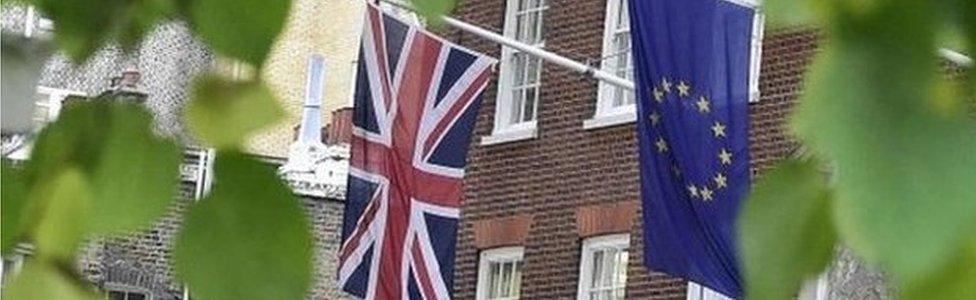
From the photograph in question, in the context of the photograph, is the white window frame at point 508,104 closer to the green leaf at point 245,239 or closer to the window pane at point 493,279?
the window pane at point 493,279

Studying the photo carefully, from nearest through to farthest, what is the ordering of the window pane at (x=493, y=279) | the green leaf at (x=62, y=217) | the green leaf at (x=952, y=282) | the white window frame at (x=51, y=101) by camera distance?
the green leaf at (x=952, y=282), the green leaf at (x=62, y=217), the white window frame at (x=51, y=101), the window pane at (x=493, y=279)

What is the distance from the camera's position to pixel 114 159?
193 centimetres

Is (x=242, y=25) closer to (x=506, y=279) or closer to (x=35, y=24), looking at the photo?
(x=35, y=24)

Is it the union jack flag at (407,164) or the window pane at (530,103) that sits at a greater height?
the window pane at (530,103)

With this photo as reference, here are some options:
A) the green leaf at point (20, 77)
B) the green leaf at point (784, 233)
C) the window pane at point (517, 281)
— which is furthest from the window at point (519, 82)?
the green leaf at point (784, 233)

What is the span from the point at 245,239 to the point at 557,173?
71.4ft

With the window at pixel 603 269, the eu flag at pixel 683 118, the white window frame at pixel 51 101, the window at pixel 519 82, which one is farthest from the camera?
the window at pixel 519 82

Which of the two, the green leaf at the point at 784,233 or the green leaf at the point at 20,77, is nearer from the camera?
the green leaf at the point at 784,233

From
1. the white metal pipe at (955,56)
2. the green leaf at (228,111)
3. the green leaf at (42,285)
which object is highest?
the white metal pipe at (955,56)

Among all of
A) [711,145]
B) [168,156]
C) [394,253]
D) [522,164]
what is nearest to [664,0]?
[711,145]

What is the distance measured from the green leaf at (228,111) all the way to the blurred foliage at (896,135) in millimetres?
350

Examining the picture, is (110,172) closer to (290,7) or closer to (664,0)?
(290,7)

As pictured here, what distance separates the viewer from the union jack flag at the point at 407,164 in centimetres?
1870

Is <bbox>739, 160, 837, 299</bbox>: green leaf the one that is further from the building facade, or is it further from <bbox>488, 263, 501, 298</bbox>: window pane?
<bbox>488, 263, 501, 298</bbox>: window pane
